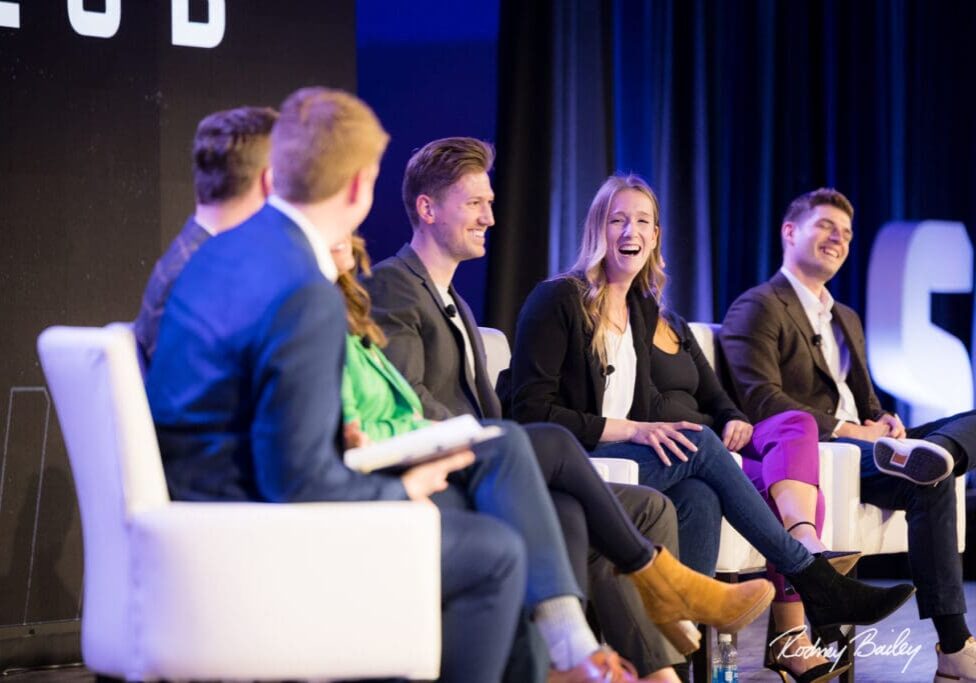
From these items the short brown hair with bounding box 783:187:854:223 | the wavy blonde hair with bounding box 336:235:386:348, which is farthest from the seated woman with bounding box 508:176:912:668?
the wavy blonde hair with bounding box 336:235:386:348

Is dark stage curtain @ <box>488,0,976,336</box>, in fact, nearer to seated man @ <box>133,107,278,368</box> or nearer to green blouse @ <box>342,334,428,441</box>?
green blouse @ <box>342,334,428,441</box>

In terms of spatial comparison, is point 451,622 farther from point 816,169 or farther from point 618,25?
point 816,169

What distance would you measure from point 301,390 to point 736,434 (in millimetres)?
2124

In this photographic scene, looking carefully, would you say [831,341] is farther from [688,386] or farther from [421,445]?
[421,445]

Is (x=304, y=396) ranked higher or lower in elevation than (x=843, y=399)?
higher

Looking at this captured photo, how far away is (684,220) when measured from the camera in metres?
5.52

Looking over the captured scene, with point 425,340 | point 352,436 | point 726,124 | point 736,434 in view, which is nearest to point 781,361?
point 736,434

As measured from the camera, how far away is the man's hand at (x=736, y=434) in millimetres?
3906

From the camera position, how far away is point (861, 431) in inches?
167

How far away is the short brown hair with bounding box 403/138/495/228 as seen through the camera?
3.44 metres

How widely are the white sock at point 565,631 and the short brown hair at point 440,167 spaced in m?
1.37

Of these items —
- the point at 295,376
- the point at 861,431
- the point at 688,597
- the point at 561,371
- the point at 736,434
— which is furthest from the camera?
the point at 861,431

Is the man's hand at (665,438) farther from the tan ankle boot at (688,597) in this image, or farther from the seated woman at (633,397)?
the tan ankle boot at (688,597)

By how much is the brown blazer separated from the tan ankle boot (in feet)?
4.56
